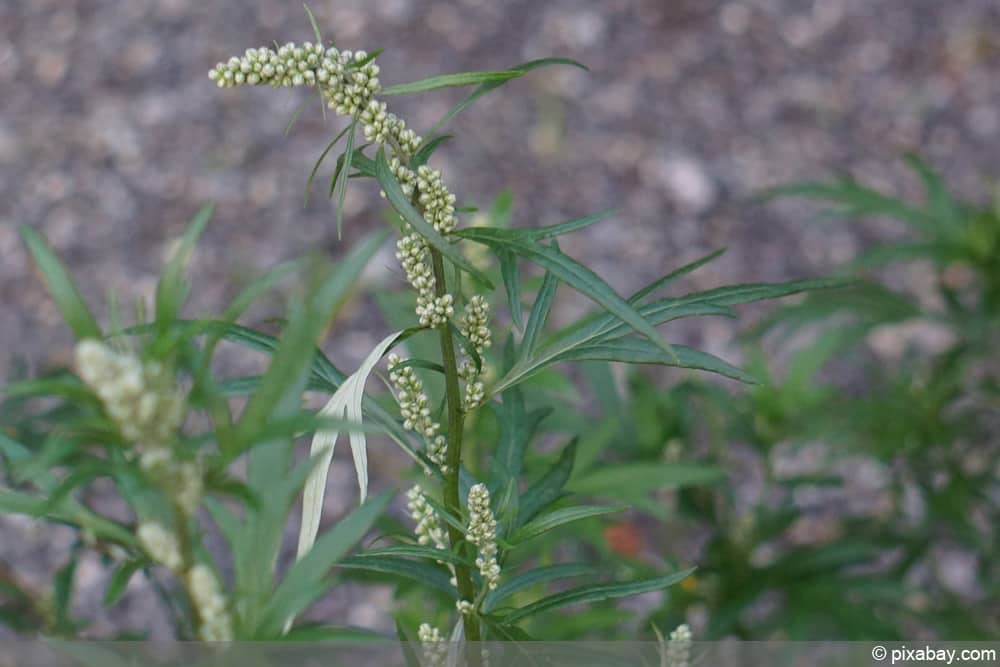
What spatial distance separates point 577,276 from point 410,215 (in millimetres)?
151

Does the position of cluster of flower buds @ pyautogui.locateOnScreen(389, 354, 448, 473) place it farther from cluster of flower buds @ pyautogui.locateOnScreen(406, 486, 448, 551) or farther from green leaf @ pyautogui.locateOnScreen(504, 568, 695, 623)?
green leaf @ pyautogui.locateOnScreen(504, 568, 695, 623)

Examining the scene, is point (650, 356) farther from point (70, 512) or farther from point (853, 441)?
point (853, 441)

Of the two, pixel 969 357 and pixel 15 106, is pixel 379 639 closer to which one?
pixel 969 357

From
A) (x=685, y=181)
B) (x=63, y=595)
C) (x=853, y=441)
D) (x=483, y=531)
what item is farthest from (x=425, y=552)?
(x=685, y=181)

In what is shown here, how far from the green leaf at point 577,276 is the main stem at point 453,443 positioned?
62 millimetres

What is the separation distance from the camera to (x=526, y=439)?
1.15 m

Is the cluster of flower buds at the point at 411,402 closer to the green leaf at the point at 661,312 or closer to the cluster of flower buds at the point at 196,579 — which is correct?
the green leaf at the point at 661,312

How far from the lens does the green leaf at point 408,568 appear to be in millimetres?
962

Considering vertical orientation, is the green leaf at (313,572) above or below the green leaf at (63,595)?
below

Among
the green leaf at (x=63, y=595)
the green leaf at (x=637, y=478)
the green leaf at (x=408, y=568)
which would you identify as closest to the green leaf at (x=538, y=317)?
the green leaf at (x=408, y=568)

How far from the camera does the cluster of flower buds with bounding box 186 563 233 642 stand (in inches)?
25.5

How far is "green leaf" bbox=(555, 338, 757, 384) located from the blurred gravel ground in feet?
7.49

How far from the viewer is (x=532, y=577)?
1.07 metres

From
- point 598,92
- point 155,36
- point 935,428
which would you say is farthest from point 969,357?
point 155,36
